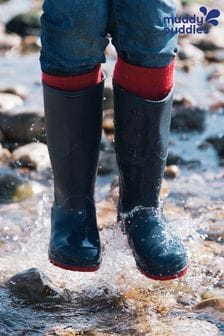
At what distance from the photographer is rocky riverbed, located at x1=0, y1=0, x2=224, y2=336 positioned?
278cm

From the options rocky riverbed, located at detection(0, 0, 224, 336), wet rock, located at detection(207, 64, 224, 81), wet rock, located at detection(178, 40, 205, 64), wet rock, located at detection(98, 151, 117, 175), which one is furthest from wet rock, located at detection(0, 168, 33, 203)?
wet rock, located at detection(178, 40, 205, 64)

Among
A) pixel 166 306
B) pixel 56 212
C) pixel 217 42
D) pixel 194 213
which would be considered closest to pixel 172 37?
pixel 56 212

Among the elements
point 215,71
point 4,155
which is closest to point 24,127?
point 4,155

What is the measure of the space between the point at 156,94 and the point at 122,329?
75 centimetres

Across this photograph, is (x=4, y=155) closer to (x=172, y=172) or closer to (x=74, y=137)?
(x=172, y=172)

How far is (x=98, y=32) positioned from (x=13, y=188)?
1.55 m

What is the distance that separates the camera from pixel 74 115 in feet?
8.93

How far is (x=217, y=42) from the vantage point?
22.6 feet

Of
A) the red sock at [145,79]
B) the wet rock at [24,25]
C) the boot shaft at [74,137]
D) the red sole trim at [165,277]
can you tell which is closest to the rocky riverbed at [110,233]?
the red sole trim at [165,277]

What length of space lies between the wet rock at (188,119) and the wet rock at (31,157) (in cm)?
94

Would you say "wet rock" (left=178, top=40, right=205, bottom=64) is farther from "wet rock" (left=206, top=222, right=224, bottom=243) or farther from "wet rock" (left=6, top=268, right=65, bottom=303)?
"wet rock" (left=6, top=268, right=65, bottom=303)

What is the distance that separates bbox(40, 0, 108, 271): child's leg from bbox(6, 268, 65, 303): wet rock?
0.17m

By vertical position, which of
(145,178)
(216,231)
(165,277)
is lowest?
(216,231)

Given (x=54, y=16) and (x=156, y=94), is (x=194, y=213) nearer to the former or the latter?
(x=156, y=94)
